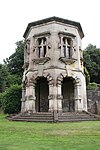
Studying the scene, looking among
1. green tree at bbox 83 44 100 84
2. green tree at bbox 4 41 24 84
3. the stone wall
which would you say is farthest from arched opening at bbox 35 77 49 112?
green tree at bbox 4 41 24 84

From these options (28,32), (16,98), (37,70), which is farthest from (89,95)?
(28,32)

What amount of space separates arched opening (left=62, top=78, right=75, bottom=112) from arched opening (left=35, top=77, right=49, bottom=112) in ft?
6.18

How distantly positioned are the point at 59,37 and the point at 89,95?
6.92 metres

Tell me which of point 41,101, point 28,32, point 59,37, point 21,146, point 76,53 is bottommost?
point 21,146

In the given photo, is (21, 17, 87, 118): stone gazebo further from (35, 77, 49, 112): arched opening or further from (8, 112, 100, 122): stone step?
(8, 112, 100, 122): stone step

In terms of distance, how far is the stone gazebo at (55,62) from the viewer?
16547 mm

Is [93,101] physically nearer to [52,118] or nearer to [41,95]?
[41,95]

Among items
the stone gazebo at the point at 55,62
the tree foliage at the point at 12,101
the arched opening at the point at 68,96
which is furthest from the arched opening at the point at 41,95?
the tree foliage at the point at 12,101

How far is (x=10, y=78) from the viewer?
34.7 metres

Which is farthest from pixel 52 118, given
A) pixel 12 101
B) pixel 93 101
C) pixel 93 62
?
pixel 93 62

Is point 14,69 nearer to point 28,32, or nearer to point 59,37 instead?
point 28,32

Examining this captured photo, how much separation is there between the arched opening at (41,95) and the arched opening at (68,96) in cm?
188

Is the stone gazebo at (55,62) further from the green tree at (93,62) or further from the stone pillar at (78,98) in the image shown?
the green tree at (93,62)

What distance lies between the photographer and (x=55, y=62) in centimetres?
1689
